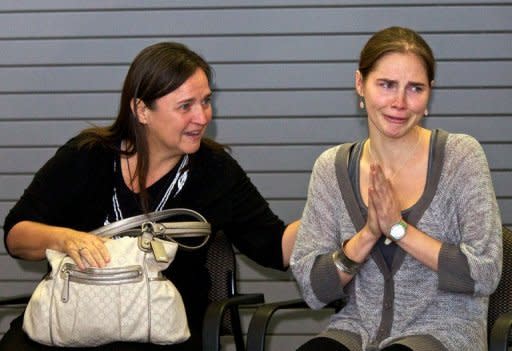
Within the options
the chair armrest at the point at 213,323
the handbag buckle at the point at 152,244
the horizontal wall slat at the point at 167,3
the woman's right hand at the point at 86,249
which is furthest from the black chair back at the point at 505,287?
the horizontal wall slat at the point at 167,3

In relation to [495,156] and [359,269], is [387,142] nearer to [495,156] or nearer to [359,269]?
[359,269]

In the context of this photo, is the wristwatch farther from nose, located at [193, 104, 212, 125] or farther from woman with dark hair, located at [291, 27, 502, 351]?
nose, located at [193, 104, 212, 125]

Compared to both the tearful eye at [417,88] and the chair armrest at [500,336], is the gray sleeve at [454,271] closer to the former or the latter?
the chair armrest at [500,336]

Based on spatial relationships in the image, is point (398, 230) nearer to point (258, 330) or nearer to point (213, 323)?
point (258, 330)

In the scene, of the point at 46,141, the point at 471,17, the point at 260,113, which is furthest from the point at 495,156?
the point at 46,141

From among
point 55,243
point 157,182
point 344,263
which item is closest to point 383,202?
point 344,263

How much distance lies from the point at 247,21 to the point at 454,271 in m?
2.16

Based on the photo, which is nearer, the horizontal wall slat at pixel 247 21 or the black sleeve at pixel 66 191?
the black sleeve at pixel 66 191

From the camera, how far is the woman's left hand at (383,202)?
387 centimetres

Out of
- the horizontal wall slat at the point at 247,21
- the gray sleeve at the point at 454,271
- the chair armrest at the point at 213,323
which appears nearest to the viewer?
the gray sleeve at the point at 454,271

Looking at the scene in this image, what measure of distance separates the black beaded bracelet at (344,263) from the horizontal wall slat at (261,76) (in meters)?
1.69

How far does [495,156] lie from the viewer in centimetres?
556

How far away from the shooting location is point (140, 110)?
14.8ft

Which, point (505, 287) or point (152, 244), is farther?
point (505, 287)
